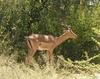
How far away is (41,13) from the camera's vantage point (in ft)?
34.7

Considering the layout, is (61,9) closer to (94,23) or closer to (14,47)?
(94,23)

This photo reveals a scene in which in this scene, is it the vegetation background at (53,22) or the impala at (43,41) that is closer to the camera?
the impala at (43,41)

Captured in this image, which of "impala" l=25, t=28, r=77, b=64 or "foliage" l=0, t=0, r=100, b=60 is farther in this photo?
"foliage" l=0, t=0, r=100, b=60

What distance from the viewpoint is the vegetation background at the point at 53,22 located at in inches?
408

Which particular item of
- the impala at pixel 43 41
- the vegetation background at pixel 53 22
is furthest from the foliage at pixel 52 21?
the impala at pixel 43 41

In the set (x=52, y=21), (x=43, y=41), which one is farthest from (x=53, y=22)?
(x=43, y=41)

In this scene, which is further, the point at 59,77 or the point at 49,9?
the point at 49,9

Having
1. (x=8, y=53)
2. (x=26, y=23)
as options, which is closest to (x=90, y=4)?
(x=26, y=23)

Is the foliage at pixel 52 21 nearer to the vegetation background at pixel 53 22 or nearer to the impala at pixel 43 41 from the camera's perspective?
the vegetation background at pixel 53 22

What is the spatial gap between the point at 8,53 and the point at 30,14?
176 cm

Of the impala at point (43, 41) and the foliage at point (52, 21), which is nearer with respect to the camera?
the impala at point (43, 41)

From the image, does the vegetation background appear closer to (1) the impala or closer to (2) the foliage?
(2) the foliage

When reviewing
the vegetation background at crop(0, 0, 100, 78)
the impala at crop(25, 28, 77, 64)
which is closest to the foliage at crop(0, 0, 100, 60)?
the vegetation background at crop(0, 0, 100, 78)

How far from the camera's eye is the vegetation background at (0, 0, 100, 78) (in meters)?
10.4
